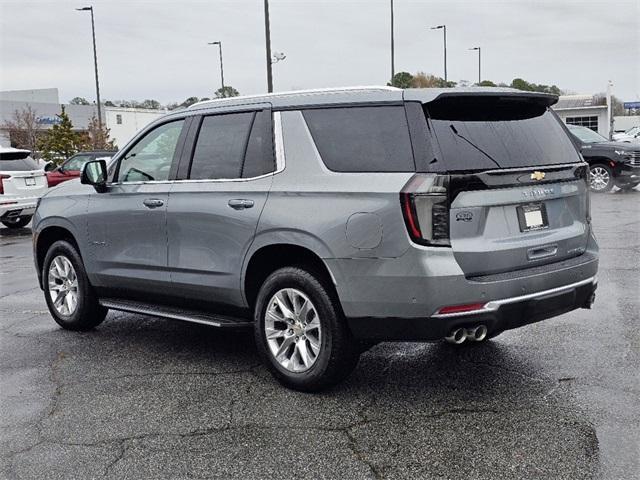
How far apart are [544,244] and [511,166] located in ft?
1.73

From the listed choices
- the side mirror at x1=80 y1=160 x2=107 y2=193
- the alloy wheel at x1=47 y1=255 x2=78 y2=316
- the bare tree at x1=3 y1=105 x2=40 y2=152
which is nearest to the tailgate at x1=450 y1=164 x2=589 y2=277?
the side mirror at x1=80 y1=160 x2=107 y2=193

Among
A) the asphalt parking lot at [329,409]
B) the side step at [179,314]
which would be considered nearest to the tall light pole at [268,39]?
the side step at [179,314]

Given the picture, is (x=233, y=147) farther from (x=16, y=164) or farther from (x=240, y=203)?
(x=16, y=164)

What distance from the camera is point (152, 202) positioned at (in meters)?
5.96

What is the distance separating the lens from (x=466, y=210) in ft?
14.5

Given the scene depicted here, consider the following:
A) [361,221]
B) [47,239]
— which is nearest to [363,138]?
[361,221]

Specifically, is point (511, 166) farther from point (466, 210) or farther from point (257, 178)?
point (257, 178)

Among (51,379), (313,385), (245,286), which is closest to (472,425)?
(313,385)

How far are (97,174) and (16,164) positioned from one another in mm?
10930

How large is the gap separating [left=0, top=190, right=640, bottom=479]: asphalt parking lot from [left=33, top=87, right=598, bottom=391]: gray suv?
0.42 m

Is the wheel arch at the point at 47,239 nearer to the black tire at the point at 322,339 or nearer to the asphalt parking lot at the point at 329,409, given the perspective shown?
the asphalt parking lot at the point at 329,409

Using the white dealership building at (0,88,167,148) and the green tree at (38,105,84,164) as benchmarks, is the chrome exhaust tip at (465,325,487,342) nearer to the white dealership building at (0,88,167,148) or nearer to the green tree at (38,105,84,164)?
the green tree at (38,105,84,164)

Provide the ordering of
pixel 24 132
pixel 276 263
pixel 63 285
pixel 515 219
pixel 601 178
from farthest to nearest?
1. pixel 24 132
2. pixel 601 178
3. pixel 63 285
4. pixel 276 263
5. pixel 515 219

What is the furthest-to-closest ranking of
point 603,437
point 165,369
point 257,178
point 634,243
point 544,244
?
point 634,243, point 165,369, point 257,178, point 544,244, point 603,437
